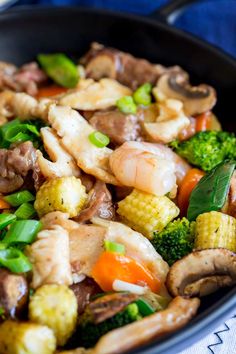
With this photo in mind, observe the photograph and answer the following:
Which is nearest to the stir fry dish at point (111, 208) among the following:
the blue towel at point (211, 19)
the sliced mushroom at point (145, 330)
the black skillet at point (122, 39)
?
the sliced mushroom at point (145, 330)

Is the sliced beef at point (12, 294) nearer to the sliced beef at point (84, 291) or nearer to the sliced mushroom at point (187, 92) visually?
the sliced beef at point (84, 291)

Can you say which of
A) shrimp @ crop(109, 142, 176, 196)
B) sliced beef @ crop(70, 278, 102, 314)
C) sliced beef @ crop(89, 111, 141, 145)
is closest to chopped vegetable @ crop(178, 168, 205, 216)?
shrimp @ crop(109, 142, 176, 196)

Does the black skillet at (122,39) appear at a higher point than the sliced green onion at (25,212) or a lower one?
higher

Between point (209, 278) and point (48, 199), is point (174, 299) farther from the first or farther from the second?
point (48, 199)

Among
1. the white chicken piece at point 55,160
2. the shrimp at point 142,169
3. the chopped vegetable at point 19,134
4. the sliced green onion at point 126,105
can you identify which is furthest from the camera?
the sliced green onion at point 126,105

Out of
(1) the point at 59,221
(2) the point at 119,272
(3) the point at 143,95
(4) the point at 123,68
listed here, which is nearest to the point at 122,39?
(4) the point at 123,68

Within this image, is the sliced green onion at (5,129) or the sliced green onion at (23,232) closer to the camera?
the sliced green onion at (23,232)

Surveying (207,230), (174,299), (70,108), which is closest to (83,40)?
(70,108)
